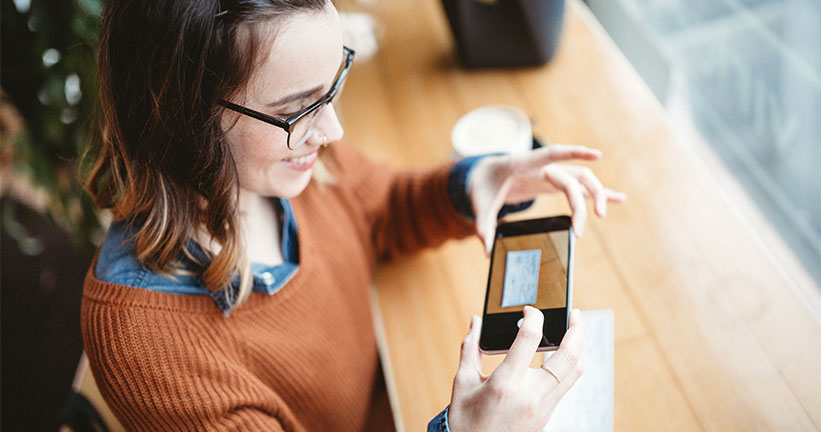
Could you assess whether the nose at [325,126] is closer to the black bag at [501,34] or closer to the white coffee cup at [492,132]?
the white coffee cup at [492,132]

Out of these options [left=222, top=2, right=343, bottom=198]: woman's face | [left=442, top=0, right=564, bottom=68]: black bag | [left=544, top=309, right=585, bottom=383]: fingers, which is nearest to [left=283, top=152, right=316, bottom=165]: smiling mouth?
[left=222, top=2, right=343, bottom=198]: woman's face

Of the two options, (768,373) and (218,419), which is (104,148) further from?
(768,373)

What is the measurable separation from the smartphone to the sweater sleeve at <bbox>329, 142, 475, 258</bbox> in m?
0.15

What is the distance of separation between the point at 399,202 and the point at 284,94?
0.44 meters

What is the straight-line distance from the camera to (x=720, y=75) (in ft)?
3.75

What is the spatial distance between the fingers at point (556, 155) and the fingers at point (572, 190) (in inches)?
0.6

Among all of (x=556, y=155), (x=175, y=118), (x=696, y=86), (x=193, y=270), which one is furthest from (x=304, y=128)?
(x=696, y=86)

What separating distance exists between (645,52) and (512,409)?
0.91 metres

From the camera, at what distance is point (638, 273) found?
2.85ft

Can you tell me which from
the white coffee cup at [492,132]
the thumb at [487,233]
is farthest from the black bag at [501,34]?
the thumb at [487,233]

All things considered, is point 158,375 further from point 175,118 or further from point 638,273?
point 638,273

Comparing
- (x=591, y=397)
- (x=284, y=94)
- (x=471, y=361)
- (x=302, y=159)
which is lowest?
(x=591, y=397)

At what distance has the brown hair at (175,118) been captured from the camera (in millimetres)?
570

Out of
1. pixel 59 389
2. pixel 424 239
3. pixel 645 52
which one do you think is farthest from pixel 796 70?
pixel 59 389
